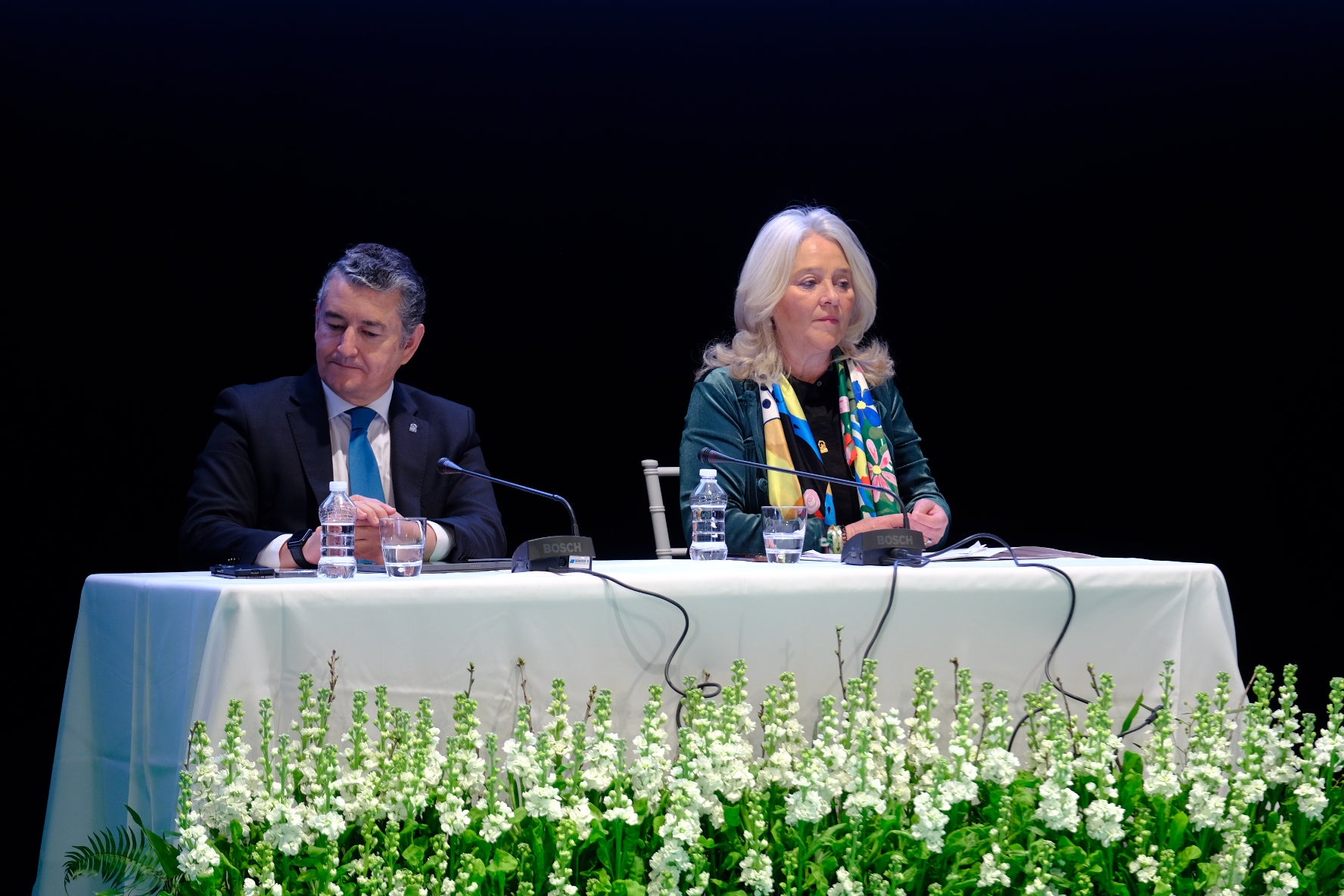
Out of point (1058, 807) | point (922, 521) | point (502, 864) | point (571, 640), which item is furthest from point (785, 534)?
point (502, 864)

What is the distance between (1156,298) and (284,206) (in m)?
2.55

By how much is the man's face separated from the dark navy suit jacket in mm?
59

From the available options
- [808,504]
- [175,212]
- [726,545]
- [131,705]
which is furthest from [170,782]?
[175,212]

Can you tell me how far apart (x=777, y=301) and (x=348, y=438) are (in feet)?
3.54

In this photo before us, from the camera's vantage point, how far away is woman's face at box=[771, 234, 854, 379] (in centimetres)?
332

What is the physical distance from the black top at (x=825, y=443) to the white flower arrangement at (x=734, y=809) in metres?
1.16

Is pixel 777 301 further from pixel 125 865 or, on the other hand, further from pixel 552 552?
pixel 125 865

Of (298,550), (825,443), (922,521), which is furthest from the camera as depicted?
(825,443)

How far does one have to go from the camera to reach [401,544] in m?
2.15

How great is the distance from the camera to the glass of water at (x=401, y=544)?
7.00ft

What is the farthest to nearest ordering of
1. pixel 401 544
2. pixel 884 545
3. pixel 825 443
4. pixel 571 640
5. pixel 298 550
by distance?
pixel 825 443 → pixel 298 550 → pixel 884 545 → pixel 401 544 → pixel 571 640

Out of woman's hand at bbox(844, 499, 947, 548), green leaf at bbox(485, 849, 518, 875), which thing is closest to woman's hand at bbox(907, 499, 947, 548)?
woman's hand at bbox(844, 499, 947, 548)

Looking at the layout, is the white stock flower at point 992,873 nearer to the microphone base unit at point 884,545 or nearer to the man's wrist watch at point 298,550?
the microphone base unit at point 884,545

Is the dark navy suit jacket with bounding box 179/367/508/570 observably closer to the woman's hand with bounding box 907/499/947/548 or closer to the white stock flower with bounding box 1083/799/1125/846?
the woman's hand with bounding box 907/499/947/548
